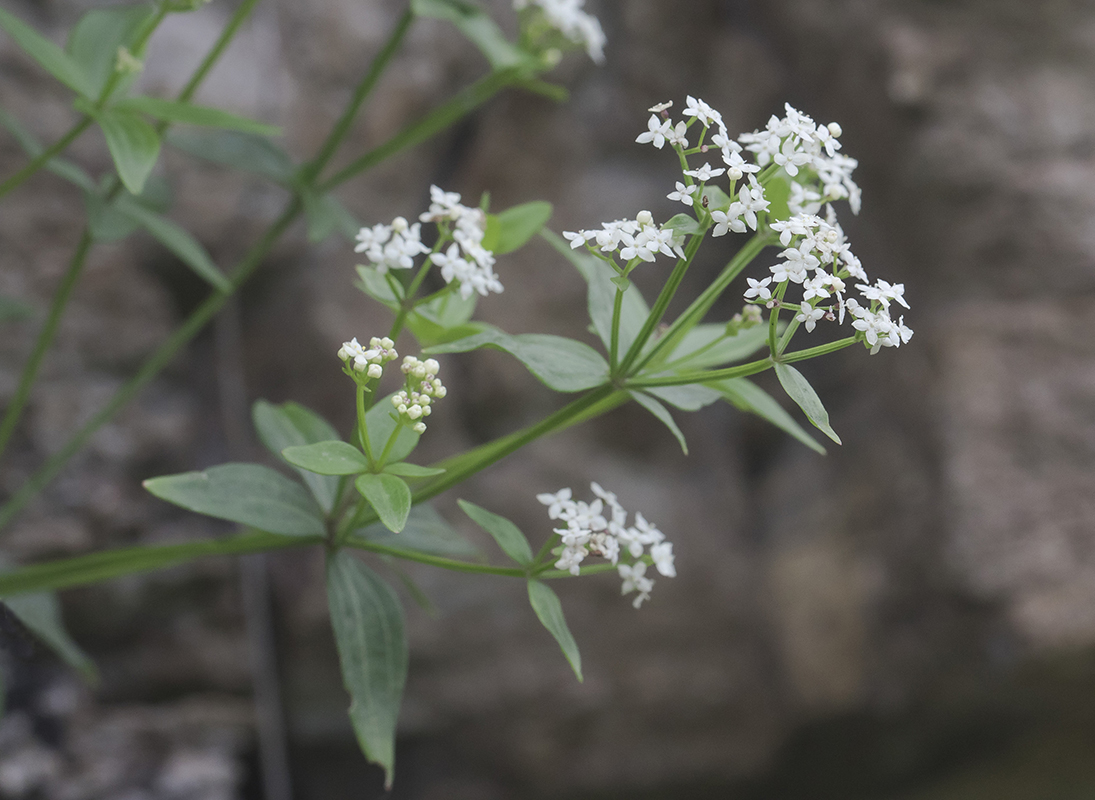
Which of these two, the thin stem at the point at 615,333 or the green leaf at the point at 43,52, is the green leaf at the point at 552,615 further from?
the green leaf at the point at 43,52

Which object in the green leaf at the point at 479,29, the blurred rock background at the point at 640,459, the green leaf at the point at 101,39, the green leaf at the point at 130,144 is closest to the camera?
the green leaf at the point at 130,144

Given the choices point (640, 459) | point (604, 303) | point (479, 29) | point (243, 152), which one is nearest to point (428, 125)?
point (479, 29)

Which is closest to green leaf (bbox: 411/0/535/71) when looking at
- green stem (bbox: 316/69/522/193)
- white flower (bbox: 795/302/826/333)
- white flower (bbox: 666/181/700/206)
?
green stem (bbox: 316/69/522/193)

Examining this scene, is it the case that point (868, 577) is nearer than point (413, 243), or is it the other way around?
point (413, 243)

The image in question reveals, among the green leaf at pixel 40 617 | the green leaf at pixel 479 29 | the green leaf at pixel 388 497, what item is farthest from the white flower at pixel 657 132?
the green leaf at pixel 40 617

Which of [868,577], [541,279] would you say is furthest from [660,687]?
[541,279]

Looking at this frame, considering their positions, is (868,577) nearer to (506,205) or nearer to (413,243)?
(506,205)

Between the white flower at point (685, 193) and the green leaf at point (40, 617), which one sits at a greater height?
the white flower at point (685, 193)
